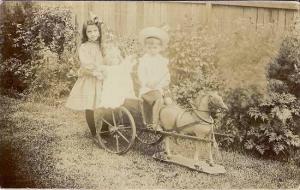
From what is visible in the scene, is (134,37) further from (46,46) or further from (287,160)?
(287,160)

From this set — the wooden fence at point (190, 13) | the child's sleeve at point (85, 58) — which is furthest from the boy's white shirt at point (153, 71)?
the child's sleeve at point (85, 58)

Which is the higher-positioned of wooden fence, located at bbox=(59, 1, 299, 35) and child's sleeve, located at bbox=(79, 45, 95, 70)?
wooden fence, located at bbox=(59, 1, 299, 35)

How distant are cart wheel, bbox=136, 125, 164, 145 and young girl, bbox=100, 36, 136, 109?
0.24 m

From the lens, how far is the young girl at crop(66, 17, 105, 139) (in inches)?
175

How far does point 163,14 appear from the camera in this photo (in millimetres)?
4352

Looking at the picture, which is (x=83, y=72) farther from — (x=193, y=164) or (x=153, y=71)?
(x=193, y=164)

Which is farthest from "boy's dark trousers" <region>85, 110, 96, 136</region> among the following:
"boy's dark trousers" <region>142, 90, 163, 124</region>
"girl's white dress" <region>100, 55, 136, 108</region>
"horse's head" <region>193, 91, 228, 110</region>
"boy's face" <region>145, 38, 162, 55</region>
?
"horse's head" <region>193, 91, 228, 110</region>

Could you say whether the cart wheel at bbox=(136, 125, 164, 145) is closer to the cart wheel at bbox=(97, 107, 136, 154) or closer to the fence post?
the cart wheel at bbox=(97, 107, 136, 154)

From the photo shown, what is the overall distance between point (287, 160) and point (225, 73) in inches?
29.3

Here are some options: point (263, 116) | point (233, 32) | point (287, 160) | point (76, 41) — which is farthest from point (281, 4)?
point (76, 41)

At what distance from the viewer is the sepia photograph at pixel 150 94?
4.38 meters

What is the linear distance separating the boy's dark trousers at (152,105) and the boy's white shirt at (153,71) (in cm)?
3

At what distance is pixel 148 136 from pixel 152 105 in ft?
0.72

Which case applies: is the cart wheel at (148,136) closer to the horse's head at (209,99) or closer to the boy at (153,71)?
the boy at (153,71)
